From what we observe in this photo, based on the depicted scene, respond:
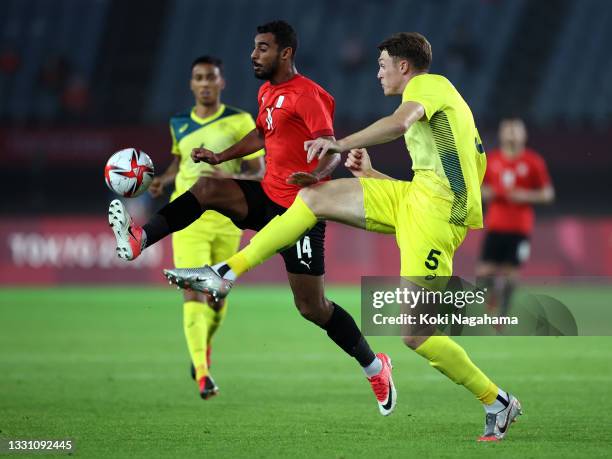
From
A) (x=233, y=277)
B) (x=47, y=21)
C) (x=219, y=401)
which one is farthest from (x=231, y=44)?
(x=233, y=277)

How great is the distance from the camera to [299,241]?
701cm

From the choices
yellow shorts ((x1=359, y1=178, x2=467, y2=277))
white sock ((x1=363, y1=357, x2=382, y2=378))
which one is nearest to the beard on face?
yellow shorts ((x1=359, y1=178, x2=467, y2=277))

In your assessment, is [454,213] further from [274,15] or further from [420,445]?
[274,15]

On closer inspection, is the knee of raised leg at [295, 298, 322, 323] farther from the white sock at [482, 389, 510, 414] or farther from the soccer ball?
the white sock at [482, 389, 510, 414]

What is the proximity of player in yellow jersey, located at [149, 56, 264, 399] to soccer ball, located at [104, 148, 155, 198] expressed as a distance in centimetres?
111

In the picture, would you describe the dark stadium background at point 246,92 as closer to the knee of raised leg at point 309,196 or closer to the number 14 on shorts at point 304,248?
the number 14 on shorts at point 304,248

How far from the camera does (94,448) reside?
19.5 ft

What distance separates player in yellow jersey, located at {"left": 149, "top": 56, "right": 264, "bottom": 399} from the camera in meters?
8.52

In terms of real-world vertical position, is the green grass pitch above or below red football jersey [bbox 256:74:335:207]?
below

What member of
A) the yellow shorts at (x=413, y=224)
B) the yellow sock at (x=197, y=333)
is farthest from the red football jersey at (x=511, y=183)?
the yellow shorts at (x=413, y=224)

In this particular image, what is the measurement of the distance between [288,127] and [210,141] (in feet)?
5.64

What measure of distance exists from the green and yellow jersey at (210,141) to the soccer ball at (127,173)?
1.31 metres

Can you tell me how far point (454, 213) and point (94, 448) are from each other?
215 cm

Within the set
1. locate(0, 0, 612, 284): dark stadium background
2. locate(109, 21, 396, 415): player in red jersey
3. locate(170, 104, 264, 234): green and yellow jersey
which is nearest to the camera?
locate(109, 21, 396, 415): player in red jersey
